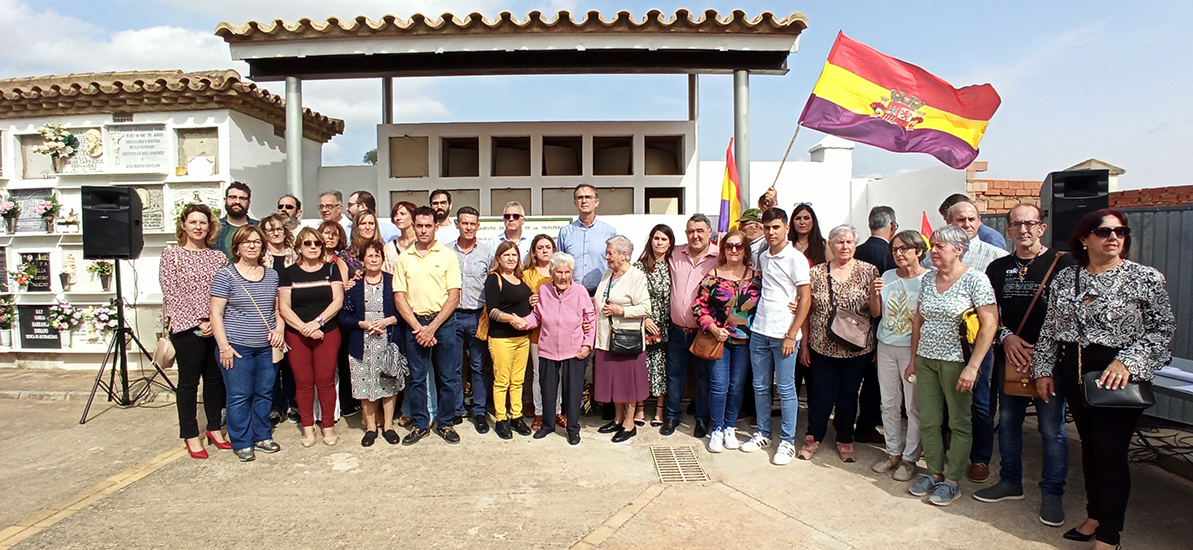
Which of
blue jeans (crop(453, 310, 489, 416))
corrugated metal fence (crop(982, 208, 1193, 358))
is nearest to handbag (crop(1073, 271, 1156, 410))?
corrugated metal fence (crop(982, 208, 1193, 358))

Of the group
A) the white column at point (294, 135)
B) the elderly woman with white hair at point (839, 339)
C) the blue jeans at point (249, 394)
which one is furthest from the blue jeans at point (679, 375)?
the white column at point (294, 135)

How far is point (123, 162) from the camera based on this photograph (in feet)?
23.0

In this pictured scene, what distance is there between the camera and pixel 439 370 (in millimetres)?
4941

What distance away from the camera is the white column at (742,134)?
20.7ft

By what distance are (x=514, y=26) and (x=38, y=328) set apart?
6.67m

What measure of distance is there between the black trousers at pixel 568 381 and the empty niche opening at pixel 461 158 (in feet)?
12.1

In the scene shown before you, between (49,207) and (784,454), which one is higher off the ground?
(49,207)

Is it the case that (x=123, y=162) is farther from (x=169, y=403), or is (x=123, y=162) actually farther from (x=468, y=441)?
(x=468, y=441)

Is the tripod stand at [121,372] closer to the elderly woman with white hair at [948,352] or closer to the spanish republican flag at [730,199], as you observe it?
the spanish republican flag at [730,199]

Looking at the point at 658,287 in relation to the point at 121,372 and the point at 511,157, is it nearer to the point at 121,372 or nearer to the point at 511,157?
the point at 511,157

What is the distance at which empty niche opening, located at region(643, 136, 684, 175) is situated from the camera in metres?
7.65

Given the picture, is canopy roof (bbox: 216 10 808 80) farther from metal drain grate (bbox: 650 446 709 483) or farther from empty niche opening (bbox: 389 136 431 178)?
metal drain grate (bbox: 650 446 709 483)

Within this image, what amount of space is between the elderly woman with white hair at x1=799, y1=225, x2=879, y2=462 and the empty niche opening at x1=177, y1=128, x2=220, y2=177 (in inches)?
258

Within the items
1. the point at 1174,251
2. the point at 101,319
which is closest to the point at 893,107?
the point at 1174,251
